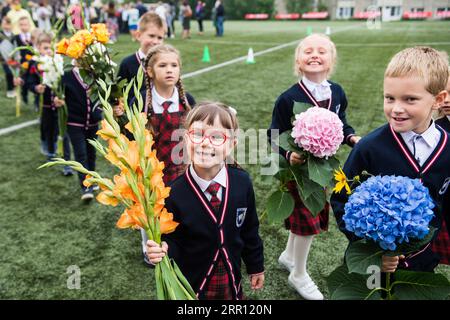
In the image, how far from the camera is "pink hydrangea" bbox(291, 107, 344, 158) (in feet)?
6.54

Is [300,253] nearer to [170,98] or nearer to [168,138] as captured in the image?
[168,138]

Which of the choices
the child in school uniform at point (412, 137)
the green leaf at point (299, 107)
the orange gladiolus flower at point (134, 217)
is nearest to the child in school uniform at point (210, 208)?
the green leaf at point (299, 107)

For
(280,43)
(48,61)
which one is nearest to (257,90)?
(48,61)

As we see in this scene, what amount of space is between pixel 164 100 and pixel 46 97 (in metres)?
2.76

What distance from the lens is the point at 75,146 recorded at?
4297mm

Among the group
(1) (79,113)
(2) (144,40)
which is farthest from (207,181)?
(1) (79,113)

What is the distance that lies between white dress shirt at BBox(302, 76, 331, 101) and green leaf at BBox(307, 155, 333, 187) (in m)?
0.90

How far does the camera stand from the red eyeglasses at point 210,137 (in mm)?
1977

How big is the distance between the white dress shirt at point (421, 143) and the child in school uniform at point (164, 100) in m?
1.63

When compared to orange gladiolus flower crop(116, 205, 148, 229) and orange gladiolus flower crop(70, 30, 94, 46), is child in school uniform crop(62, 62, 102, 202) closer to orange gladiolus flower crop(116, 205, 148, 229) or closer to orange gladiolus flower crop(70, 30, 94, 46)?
orange gladiolus flower crop(70, 30, 94, 46)

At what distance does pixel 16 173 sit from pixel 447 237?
4944mm

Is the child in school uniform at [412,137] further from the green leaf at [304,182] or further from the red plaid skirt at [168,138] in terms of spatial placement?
the red plaid skirt at [168,138]

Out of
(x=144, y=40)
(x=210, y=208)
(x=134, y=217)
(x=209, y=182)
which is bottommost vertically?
(x=210, y=208)

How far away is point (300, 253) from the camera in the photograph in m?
3.07
